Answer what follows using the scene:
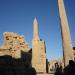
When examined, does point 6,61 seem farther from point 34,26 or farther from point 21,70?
A: point 34,26

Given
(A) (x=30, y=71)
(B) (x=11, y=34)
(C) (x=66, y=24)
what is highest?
(B) (x=11, y=34)

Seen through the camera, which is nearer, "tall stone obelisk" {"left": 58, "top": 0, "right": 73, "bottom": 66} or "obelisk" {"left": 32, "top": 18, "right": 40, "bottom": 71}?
"tall stone obelisk" {"left": 58, "top": 0, "right": 73, "bottom": 66}

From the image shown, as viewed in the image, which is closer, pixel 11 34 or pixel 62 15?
pixel 62 15

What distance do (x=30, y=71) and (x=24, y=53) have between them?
22.0 ft

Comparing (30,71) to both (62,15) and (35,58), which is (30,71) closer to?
(35,58)

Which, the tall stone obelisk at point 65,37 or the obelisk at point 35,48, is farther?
the obelisk at point 35,48

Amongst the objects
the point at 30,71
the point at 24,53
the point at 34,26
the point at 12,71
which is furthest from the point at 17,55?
the point at 12,71

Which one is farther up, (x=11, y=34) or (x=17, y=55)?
(x=11, y=34)

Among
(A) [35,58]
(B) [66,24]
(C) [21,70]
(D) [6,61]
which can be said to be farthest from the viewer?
(A) [35,58]

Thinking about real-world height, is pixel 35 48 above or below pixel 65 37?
above

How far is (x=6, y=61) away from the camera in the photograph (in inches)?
714

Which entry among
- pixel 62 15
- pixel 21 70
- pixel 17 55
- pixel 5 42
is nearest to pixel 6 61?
pixel 21 70

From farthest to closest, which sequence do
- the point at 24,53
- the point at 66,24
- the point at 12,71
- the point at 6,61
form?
the point at 24,53 < the point at 6,61 < the point at 12,71 < the point at 66,24

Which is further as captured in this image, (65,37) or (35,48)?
(35,48)
